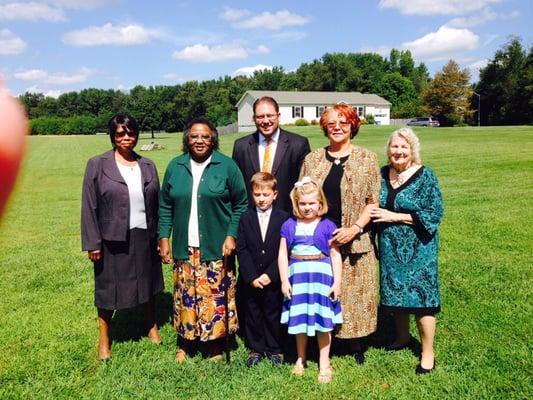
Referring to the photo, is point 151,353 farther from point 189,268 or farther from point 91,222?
point 91,222

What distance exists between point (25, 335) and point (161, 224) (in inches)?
84.9

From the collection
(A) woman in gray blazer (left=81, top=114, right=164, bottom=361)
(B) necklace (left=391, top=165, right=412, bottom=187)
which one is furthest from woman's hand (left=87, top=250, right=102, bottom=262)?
(B) necklace (left=391, top=165, right=412, bottom=187)

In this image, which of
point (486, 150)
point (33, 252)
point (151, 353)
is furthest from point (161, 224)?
point (486, 150)

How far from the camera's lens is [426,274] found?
4281 millimetres

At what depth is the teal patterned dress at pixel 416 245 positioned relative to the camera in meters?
4.24

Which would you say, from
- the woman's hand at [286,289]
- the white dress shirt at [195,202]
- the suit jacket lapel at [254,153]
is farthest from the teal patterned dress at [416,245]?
the white dress shirt at [195,202]

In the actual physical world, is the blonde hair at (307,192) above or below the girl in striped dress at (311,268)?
above

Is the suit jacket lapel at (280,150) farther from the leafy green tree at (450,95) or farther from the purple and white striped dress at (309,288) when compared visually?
the leafy green tree at (450,95)

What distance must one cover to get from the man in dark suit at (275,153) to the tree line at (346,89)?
162 feet

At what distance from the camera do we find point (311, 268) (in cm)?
427

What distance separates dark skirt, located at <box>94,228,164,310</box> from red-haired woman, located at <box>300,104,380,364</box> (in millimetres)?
1866

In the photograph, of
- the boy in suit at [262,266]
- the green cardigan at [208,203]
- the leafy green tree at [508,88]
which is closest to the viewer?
the boy in suit at [262,266]

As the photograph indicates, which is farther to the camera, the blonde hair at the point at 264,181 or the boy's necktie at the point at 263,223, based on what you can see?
the boy's necktie at the point at 263,223

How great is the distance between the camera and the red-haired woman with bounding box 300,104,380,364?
4359 mm
